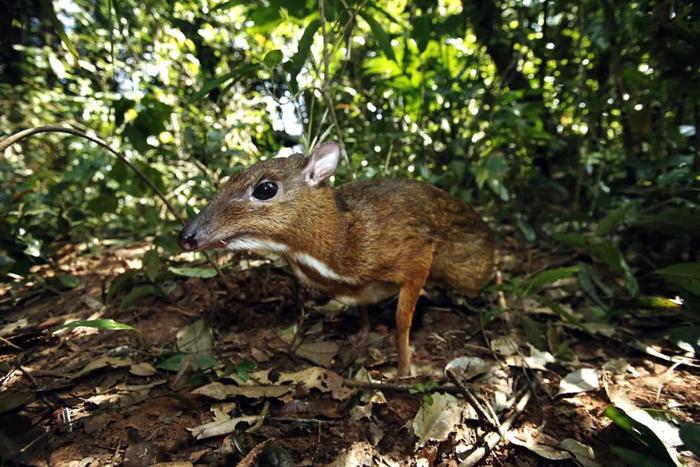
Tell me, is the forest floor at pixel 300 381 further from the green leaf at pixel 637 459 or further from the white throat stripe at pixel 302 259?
the white throat stripe at pixel 302 259

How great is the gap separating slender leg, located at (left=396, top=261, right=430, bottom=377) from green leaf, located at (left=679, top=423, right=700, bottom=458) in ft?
5.08

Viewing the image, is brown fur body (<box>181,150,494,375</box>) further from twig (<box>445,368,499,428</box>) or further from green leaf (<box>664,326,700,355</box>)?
green leaf (<box>664,326,700,355</box>)

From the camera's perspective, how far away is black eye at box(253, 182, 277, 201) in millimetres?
2855

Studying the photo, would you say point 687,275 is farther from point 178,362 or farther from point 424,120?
point 178,362

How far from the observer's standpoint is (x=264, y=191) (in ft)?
9.39

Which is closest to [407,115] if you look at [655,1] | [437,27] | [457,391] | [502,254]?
[437,27]

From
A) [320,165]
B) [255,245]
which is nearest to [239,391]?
[255,245]

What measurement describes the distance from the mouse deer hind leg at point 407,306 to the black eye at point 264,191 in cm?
123

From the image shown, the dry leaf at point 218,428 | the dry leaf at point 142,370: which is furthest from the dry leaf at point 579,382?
the dry leaf at point 142,370

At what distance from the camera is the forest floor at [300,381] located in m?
2.06

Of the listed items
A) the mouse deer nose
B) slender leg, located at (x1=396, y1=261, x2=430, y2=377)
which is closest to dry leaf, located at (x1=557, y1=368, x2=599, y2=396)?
slender leg, located at (x1=396, y1=261, x2=430, y2=377)

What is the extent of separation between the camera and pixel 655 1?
3326mm

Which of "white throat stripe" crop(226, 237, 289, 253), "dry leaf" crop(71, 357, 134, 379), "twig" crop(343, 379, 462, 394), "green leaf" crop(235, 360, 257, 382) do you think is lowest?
"twig" crop(343, 379, 462, 394)

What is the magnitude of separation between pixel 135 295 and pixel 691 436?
3.69 meters
